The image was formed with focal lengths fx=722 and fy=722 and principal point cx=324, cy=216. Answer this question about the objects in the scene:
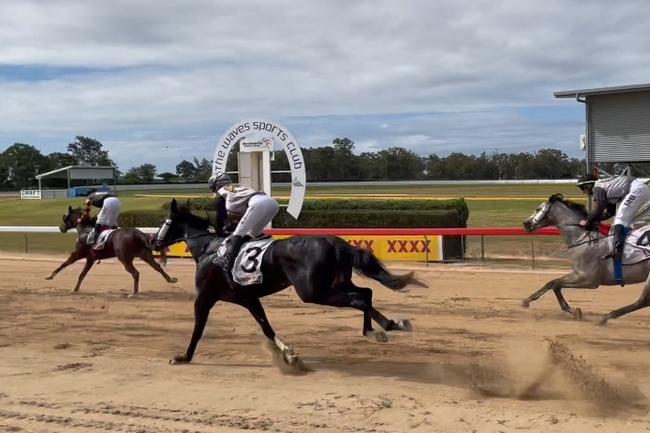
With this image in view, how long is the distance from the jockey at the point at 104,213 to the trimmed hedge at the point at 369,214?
4.33 metres

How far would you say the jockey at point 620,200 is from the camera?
28.4 ft

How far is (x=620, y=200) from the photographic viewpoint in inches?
347

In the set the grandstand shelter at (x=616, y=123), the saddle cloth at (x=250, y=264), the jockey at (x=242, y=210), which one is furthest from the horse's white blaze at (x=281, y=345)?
the grandstand shelter at (x=616, y=123)

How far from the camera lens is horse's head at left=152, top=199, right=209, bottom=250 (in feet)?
25.9

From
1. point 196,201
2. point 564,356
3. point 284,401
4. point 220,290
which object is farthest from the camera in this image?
point 196,201

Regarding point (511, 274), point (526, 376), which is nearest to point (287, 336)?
point (526, 376)

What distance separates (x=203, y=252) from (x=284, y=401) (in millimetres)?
2263

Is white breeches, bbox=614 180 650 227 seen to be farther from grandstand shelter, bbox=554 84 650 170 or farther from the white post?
grandstand shelter, bbox=554 84 650 170

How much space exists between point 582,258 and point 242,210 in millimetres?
4487

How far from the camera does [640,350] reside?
7527 mm

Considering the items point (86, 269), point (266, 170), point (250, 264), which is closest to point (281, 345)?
point (250, 264)

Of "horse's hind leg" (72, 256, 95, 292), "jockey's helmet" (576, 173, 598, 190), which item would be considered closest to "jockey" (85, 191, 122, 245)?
"horse's hind leg" (72, 256, 95, 292)

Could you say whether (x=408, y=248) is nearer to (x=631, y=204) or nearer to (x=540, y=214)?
(x=540, y=214)

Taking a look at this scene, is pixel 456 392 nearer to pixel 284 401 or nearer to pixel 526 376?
pixel 526 376
